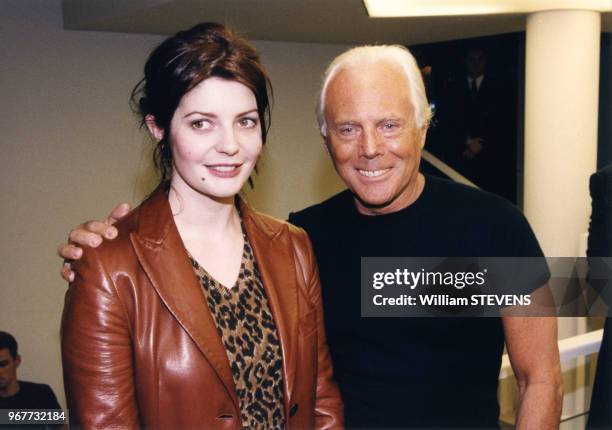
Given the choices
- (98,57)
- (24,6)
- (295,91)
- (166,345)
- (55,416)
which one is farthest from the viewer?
(295,91)

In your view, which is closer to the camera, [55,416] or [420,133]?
[420,133]

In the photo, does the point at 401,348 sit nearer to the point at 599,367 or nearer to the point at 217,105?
the point at 599,367

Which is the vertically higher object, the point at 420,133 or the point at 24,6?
the point at 24,6

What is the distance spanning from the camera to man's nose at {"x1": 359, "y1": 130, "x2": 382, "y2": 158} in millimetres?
1401

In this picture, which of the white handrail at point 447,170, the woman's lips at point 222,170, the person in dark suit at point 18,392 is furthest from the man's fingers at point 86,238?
the white handrail at point 447,170

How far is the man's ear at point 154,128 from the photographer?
47.9 inches

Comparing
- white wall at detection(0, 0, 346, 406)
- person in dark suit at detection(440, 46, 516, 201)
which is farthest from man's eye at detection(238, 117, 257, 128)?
person in dark suit at detection(440, 46, 516, 201)

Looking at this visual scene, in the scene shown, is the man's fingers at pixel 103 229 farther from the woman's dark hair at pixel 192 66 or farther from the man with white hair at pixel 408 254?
the man with white hair at pixel 408 254

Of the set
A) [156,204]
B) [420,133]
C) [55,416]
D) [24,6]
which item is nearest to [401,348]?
[420,133]

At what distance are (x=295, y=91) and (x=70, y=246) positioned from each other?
288 cm

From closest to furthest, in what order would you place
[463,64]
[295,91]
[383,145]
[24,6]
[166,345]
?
[166,345] → [383,145] → [24,6] → [295,91] → [463,64]

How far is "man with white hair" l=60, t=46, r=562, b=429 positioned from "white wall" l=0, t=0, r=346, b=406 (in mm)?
2076

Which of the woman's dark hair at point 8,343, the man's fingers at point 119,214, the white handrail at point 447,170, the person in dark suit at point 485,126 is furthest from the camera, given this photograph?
the person in dark suit at point 485,126

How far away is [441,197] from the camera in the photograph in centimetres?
148
